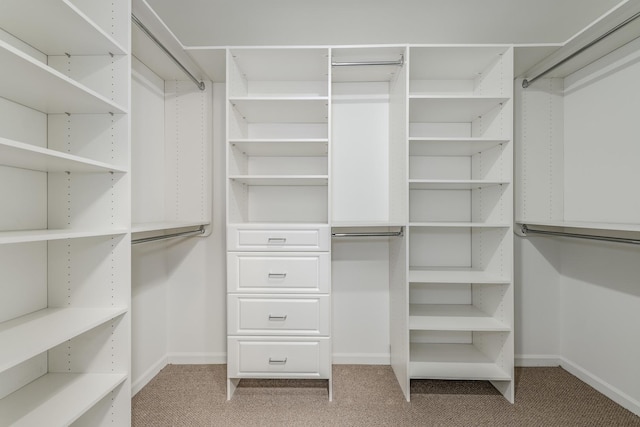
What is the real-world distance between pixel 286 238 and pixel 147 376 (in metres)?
1.39

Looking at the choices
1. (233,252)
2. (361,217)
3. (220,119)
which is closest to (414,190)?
(361,217)

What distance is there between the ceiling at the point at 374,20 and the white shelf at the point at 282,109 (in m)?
0.45

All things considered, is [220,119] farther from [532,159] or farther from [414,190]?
[532,159]

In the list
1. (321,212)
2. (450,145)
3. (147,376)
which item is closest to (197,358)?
(147,376)

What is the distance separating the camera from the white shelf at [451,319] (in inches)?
77.9

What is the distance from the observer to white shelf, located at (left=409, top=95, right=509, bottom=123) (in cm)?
197

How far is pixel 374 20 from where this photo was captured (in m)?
1.94

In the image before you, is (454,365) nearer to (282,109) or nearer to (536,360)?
(536,360)

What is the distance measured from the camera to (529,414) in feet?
6.15

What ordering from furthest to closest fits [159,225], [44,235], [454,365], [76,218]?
[454,365] < [159,225] < [76,218] < [44,235]

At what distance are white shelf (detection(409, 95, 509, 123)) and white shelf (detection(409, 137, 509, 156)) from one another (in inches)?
9.5

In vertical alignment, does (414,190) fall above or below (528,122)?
below

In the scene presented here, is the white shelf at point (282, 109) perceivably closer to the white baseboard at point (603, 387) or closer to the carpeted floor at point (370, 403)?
the carpeted floor at point (370, 403)

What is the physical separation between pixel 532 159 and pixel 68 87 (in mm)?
2763
